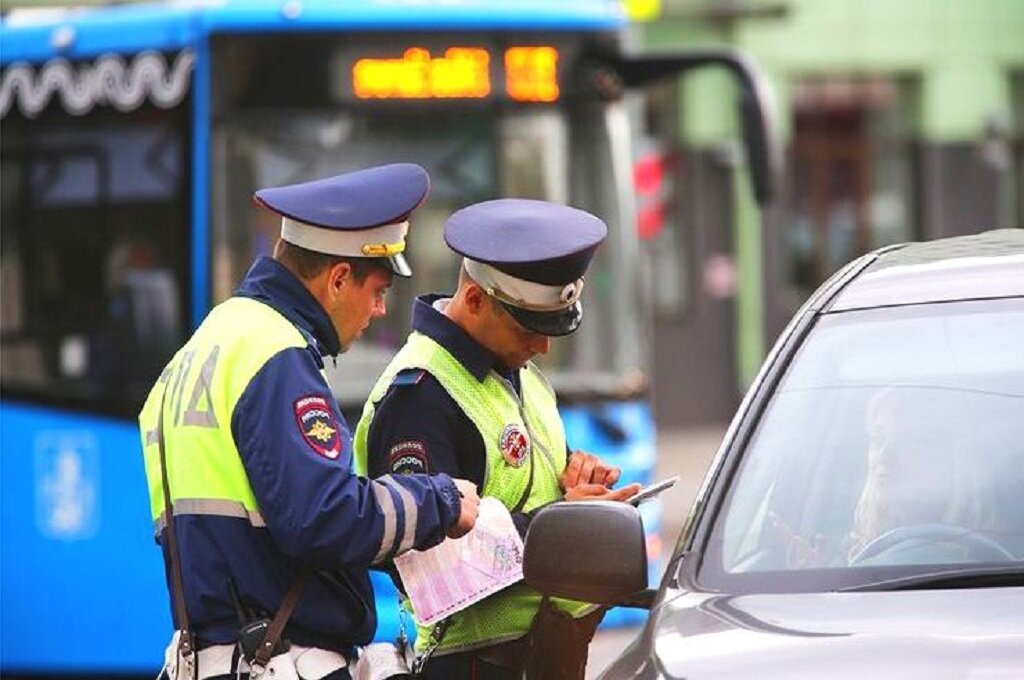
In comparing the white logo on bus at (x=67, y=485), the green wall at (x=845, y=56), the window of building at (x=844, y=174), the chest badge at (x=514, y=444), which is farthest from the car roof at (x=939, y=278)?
the window of building at (x=844, y=174)

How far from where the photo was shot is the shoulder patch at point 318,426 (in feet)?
16.1

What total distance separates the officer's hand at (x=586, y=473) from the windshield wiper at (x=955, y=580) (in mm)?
982

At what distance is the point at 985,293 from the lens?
16.9 feet

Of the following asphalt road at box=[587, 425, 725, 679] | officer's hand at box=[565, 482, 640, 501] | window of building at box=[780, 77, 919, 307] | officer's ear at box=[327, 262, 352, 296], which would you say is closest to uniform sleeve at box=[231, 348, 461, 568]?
officer's ear at box=[327, 262, 352, 296]

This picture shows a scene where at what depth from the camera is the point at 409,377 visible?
A: 212 inches

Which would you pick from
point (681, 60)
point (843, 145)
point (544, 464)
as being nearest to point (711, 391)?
point (843, 145)

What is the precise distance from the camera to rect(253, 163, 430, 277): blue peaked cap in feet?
16.8

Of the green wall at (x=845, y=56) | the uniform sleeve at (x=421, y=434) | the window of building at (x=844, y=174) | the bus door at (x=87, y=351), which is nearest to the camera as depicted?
the uniform sleeve at (x=421, y=434)

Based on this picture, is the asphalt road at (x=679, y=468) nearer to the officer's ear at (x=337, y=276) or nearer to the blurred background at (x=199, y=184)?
the blurred background at (x=199, y=184)

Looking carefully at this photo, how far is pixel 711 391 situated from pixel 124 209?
20.0m

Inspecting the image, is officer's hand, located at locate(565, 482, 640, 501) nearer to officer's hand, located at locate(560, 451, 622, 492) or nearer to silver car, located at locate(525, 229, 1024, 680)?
officer's hand, located at locate(560, 451, 622, 492)

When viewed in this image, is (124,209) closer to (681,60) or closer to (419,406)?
(681,60)

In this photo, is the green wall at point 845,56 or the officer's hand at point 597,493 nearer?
the officer's hand at point 597,493

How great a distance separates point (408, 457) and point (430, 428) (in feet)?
0.25
